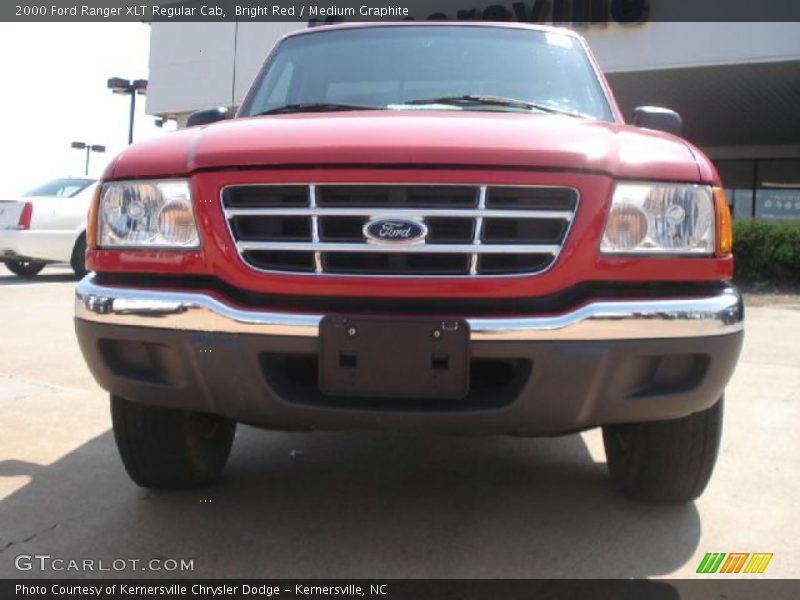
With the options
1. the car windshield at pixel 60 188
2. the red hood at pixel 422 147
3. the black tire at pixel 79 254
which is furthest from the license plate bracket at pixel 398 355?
the car windshield at pixel 60 188

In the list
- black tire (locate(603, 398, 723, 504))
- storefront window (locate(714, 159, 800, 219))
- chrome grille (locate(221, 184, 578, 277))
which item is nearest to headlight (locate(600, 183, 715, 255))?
chrome grille (locate(221, 184, 578, 277))

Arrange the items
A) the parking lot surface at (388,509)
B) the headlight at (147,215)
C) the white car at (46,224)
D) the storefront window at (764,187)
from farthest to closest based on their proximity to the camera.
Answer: the storefront window at (764,187), the white car at (46,224), the parking lot surface at (388,509), the headlight at (147,215)

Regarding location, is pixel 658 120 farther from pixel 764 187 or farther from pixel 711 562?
pixel 764 187

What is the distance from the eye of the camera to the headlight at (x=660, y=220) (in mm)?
2086

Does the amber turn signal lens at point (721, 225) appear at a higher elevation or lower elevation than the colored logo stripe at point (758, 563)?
higher

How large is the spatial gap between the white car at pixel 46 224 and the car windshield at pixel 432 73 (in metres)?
7.85

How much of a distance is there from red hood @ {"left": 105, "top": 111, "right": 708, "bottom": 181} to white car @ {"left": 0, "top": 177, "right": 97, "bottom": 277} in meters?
8.83

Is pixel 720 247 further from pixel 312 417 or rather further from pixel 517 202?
pixel 312 417

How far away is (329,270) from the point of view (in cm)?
209

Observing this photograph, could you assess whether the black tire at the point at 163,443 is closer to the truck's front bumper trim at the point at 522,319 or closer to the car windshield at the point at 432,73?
the truck's front bumper trim at the point at 522,319

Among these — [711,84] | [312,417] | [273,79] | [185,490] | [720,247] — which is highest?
[711,84]

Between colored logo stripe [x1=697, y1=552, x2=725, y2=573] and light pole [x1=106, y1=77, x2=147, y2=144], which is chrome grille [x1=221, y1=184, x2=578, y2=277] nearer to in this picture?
colored logo stripe [x1=697, y1=552, x2=725, y2=573]

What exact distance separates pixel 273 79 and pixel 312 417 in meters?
1.90

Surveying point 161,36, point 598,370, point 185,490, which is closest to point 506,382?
point 598,370
